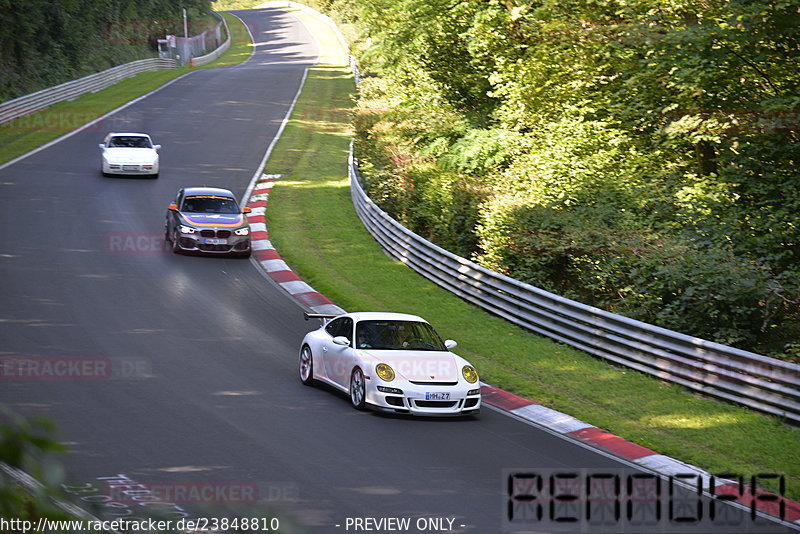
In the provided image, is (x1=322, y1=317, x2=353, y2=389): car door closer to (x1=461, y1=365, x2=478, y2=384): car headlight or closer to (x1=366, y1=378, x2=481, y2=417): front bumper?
(x1=366, y1=378, x2=481, y2=417): front bumper

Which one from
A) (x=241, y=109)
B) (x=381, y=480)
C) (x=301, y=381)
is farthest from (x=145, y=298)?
(x=241, y=109)

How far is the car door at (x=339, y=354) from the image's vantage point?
12.6m

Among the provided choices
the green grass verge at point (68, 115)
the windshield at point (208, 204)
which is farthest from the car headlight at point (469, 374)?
the green grass verge at point (68, 115)

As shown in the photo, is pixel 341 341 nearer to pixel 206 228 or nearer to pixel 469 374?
pixel 469 374

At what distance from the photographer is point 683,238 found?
17469mm

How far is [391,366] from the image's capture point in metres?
12.1

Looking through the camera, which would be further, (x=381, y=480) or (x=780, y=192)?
(x=780, y=192)

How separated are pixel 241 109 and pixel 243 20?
67.0 meters

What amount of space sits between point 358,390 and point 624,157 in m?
14.5

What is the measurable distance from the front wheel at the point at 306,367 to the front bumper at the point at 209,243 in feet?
32.1

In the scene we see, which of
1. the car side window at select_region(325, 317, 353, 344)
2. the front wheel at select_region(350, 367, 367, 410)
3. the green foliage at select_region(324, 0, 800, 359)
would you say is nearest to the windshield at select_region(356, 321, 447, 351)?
the car side window at select_region(325, 317, 353, 344)

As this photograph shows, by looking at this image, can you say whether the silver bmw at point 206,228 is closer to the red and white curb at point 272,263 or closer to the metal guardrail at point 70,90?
the red and white curb at point 272,263

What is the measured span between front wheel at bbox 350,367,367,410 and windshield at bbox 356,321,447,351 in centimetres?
54

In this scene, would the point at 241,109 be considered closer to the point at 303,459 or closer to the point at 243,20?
the point at 303,459
